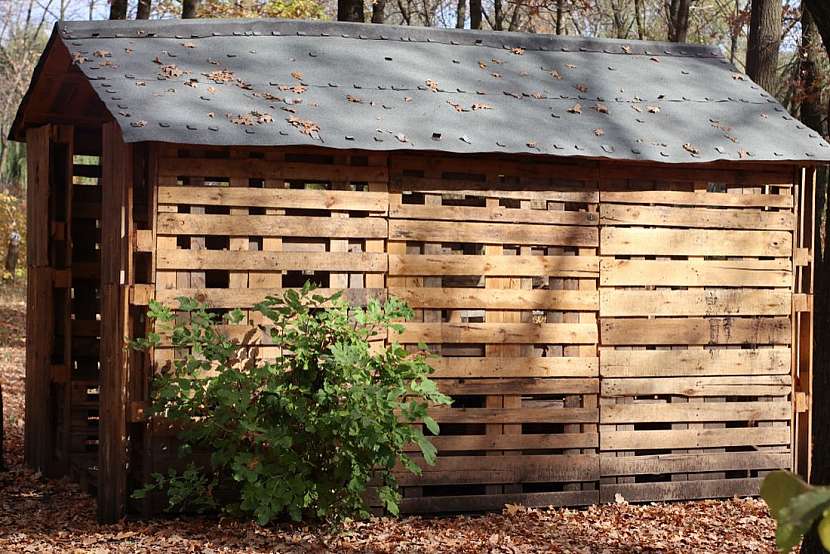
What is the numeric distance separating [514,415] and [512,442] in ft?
0.66

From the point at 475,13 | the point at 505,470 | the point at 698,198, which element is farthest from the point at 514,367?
the point at 475,13

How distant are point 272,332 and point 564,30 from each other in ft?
72.7

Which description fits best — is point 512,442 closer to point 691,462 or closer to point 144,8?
point 691,462

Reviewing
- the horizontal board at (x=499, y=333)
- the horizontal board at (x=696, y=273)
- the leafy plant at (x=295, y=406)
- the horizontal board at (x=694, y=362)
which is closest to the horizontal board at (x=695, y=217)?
the horizontal board at (x=696, y=273)

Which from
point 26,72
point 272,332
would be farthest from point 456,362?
point 26,72

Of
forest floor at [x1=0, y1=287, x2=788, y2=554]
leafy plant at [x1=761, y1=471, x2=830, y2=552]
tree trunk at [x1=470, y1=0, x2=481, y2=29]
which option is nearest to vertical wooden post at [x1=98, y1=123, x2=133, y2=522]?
forest floor at [x1=0, y1=287, x2=788, y2=554]

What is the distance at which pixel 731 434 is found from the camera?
8086 millimetres

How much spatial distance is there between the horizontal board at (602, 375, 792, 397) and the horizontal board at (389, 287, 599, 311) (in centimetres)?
64

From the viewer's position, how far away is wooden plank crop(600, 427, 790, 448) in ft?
25.7

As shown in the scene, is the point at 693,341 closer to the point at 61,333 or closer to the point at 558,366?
the point at 558,366

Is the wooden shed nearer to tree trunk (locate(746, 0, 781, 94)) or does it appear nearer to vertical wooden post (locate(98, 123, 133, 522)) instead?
vertical wooden post (locate(98, 123, 133, 522))

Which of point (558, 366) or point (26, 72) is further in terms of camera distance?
point (26, 72)

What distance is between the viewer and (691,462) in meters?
8.01

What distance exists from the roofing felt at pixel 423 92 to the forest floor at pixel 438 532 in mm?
2506
